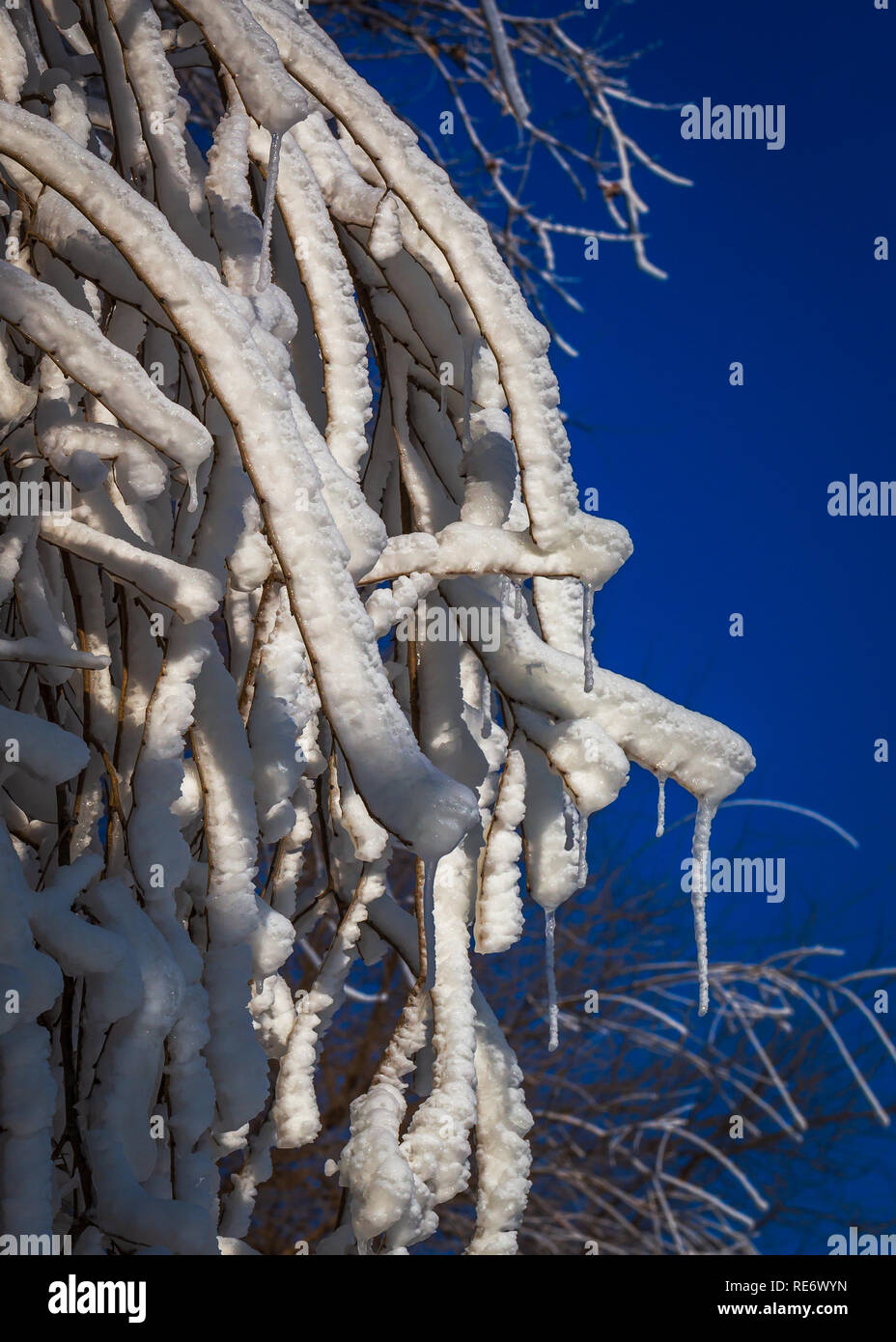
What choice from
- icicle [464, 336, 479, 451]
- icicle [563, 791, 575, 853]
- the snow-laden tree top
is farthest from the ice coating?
icicle [563, 791, 575, 853]

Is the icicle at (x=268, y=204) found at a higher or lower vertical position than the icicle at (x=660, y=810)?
higher

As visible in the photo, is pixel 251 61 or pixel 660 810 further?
pixel 660 810

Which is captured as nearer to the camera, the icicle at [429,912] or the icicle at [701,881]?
the icicle at [429,912]

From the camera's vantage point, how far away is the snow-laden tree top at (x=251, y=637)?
559 mm

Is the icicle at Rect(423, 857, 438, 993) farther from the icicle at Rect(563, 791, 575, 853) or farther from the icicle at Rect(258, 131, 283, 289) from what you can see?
the icicle at Rect(258, 131, 283, 289)

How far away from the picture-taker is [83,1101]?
1.99 ft

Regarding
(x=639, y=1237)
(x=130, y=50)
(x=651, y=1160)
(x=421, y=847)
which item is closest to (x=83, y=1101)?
(x=421, y=847)

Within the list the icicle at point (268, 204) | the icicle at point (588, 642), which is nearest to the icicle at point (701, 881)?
the icicle at point (588, 642)

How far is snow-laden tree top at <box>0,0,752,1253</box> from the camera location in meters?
0.56

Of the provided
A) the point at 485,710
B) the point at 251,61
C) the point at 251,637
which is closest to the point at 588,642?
the point at 485,710

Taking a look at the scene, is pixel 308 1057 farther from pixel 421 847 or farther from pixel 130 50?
pixel 130 50

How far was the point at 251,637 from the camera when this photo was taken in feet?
2.55

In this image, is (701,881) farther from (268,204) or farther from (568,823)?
(268,204)

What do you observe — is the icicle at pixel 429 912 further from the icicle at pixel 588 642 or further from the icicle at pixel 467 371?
the icicle at pixel 467 371
